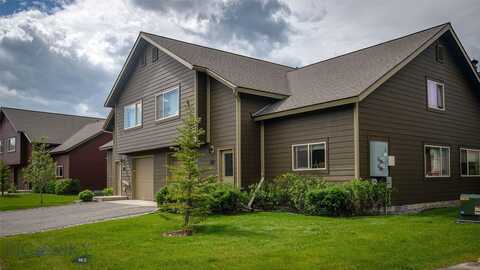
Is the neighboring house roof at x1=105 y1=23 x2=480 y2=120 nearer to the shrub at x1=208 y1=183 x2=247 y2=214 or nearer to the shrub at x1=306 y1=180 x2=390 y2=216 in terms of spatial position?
the shrub at x1=306 y1=180 x2=390 y2=216

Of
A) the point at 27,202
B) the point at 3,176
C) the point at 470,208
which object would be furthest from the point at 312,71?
the point at 3,176

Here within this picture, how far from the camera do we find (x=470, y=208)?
36.1ft

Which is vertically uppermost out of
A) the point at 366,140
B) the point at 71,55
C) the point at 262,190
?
the point at 71,55

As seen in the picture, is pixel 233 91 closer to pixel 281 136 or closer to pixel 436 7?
pixel 281 136

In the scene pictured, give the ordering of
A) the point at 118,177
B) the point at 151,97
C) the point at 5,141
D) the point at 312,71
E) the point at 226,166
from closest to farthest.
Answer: the point at 226,166 < the point at 312,71 < the point at 151,97 < the point at 118,177 < the point at 5,141

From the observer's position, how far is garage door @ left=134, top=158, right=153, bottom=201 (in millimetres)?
21073

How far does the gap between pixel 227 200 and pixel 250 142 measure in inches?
123

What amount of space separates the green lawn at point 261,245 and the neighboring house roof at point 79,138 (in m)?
25.1

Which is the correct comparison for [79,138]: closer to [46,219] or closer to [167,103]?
[167,103]

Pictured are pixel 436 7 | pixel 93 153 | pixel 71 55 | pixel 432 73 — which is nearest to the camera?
pixel 432 73

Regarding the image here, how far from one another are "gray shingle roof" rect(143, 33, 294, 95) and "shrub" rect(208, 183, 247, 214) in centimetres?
404

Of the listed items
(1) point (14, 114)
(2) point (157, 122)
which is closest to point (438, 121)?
(2) point (157, 122)

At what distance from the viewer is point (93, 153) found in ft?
118

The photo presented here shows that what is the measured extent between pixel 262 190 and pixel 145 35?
975 cm
